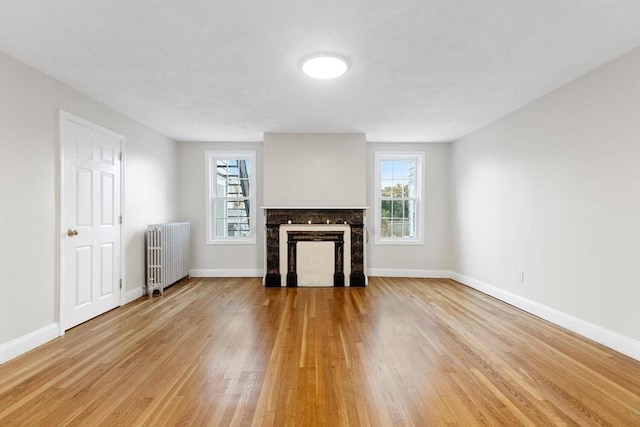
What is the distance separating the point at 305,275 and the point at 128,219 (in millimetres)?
2673

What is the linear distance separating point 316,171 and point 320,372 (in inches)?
138

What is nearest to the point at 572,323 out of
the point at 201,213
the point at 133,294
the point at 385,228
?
the point at 385,228

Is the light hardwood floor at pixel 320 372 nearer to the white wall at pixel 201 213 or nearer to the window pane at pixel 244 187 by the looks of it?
the white wall at pixel 201 213

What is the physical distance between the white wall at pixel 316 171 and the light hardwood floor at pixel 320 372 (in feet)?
6.79

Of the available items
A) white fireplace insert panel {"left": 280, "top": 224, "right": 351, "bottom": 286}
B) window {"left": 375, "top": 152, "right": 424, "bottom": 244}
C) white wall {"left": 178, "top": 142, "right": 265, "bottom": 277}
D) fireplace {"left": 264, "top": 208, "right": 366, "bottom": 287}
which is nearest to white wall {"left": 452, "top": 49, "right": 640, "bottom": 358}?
window {"left": 375, "top": 152, "right": 424, "bottom": 244}

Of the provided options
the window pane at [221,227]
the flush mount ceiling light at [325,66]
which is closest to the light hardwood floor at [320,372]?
the window pane at [221,227]

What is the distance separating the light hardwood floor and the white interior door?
281 mm

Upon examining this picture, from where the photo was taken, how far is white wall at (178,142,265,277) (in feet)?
→ 18.8

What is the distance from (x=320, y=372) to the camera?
225cm

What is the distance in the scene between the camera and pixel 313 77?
9.54 ft

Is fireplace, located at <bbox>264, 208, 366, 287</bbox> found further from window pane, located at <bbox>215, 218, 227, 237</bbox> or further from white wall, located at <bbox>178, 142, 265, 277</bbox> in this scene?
window pane, located at <bbox>215, 218, 227, 237</bbox>


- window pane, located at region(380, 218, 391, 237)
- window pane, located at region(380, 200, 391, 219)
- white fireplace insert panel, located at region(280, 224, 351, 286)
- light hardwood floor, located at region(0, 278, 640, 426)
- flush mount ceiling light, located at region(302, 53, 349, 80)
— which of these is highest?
flush mount ceiling light, located at region(302, 53, 349, 80)

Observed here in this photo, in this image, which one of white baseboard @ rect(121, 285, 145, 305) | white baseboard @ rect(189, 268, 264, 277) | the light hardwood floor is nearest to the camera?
the light hardwood floor

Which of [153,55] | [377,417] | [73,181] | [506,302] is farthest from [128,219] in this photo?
[506,302]
